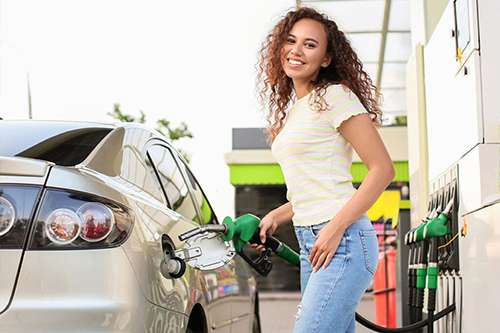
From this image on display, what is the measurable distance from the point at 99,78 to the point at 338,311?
2971 centimetres

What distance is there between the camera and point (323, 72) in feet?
12.0

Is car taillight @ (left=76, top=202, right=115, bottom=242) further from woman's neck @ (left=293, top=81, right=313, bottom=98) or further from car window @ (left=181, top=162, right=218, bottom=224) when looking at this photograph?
car window @ (left=181, top=162, right=218, bottom=224)

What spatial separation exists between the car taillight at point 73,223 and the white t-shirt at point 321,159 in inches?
26.4

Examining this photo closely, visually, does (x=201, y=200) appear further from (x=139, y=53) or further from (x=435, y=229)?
(x=139, y=53)

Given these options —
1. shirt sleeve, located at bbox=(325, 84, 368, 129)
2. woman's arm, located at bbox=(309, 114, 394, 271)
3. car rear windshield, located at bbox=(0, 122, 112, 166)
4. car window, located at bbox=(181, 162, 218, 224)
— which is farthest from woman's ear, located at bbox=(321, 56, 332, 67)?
car window, located at bbox=(181, 162, 218, 224)

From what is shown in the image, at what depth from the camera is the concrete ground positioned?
13.8m

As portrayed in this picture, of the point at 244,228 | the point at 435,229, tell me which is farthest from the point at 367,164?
the point at 435,229

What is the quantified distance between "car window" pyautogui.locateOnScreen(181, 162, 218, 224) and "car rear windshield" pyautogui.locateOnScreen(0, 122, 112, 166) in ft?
4.16

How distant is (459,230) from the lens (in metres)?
4.69

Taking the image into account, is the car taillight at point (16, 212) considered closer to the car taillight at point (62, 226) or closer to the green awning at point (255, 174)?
the car taillight at point (62, 226)

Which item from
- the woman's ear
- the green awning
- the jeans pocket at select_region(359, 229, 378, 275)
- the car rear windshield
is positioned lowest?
the jeans pocket at select_region(359, 229, 378, 275)

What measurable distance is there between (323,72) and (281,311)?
1476cm

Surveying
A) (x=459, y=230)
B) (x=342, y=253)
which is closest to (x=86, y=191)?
(x=342, y=253)

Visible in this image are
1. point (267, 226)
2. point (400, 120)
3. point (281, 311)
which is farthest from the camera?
point (400, 120)
